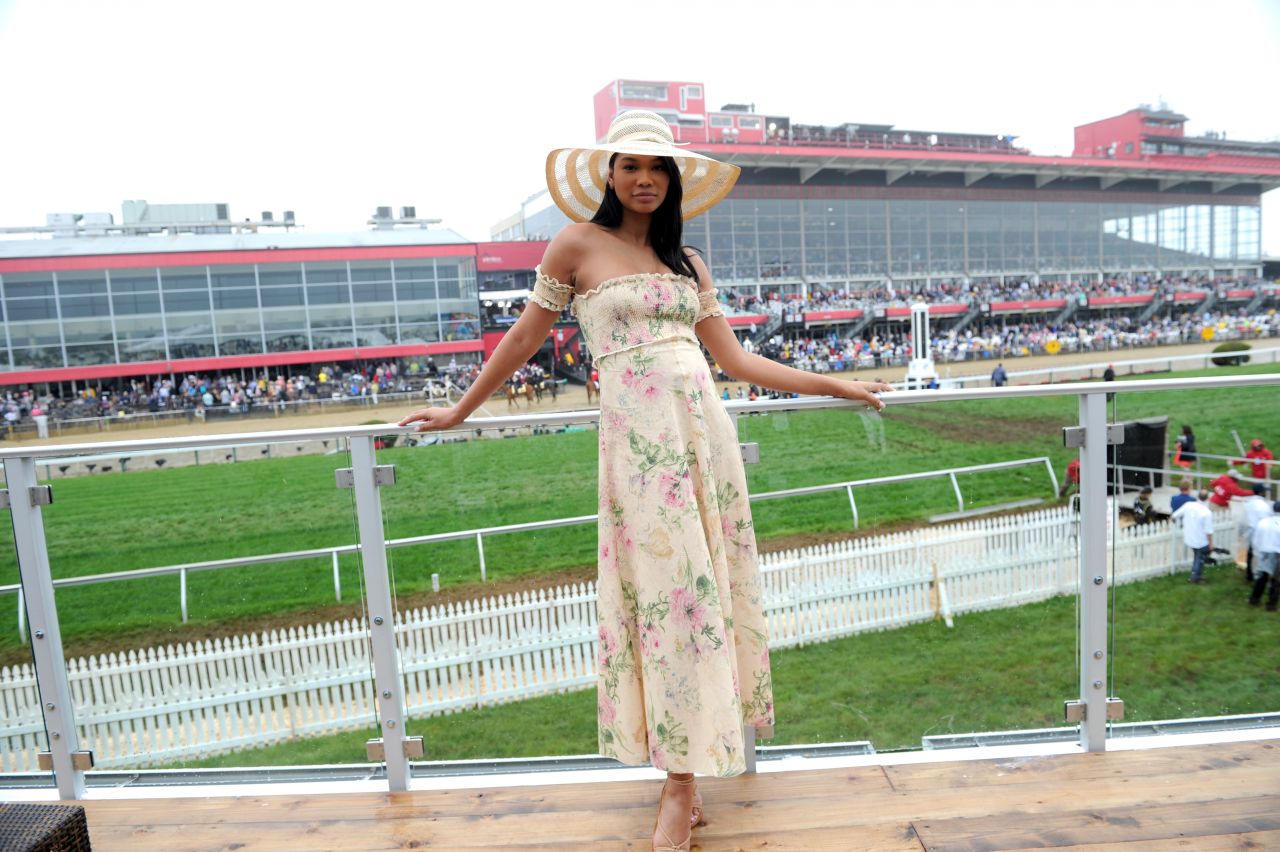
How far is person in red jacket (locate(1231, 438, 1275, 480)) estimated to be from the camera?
5.93ft

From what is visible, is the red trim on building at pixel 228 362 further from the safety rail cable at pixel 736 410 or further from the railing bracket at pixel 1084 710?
the railing bracket at pixel 1084 710

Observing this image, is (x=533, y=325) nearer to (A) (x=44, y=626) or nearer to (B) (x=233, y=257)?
(A) (x=44, y=626)

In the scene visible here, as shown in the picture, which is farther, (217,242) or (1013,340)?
(1013,340)

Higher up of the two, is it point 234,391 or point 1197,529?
point 1197,529

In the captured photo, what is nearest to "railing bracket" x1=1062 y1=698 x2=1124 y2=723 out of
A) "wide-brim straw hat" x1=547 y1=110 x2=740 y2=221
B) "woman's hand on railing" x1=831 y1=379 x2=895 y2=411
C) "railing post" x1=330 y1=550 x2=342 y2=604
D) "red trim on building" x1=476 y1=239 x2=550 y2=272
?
"woman's hand on railing" x1=831 y1=379 x2=895 y2=411

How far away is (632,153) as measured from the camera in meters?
1.47

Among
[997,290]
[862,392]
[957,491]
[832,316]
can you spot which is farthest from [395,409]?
[997,290]

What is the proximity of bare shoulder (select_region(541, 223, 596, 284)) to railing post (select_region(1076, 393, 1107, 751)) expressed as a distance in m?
1.09

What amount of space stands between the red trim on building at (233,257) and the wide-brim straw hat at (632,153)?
32.4 metres

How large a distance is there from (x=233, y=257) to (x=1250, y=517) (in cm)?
3409

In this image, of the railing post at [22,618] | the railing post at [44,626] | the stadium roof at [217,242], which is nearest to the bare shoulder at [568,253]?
the railing post at [44,626]

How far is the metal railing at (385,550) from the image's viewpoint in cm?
172

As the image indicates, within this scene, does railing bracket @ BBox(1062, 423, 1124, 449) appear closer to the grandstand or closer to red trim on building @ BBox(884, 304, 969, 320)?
the grandstand

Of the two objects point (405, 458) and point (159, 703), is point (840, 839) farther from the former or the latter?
point (159, 703)
